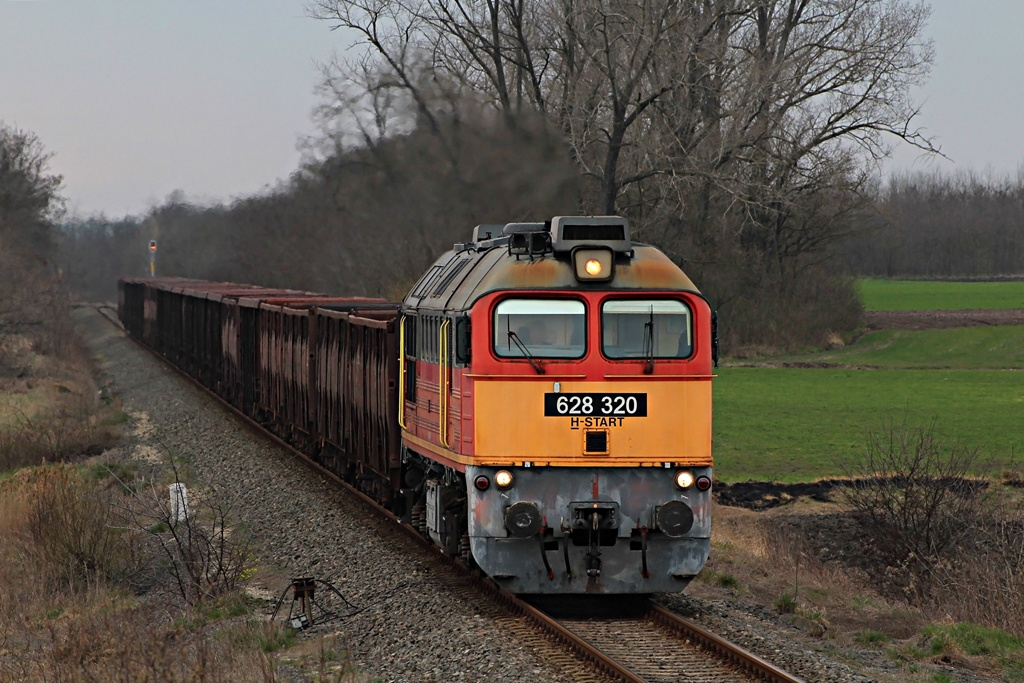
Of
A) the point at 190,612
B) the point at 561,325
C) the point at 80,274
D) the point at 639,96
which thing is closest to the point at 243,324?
the point at 639,96

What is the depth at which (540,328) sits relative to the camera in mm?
10297

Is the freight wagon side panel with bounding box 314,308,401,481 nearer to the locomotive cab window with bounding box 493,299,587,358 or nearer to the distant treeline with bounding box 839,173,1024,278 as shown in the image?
the locomotive cab window with bounding box 493,299,587,358

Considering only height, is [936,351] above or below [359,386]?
below

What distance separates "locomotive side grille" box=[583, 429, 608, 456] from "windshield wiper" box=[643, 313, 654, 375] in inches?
25.2

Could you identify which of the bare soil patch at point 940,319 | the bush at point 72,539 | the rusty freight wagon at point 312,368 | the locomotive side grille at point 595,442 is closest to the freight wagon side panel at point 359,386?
the rusty freight wagon at point 312,368

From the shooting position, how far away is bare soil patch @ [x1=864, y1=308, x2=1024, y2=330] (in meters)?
53.2

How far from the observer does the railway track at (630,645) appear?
849cm

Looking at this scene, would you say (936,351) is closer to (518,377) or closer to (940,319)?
(940,319)

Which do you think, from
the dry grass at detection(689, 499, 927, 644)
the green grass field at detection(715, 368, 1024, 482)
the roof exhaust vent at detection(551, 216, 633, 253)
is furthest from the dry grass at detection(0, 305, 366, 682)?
the green grass field at detection(715, 368, 1024, 482)

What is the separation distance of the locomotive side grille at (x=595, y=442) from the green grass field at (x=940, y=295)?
53.7m

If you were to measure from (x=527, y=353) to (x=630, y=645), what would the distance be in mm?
2546

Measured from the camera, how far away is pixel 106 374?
3997cm

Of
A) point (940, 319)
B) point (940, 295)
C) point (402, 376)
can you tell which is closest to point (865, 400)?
point (402, 376)

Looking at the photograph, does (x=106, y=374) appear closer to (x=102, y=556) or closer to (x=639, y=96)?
(x=639, y=96)
